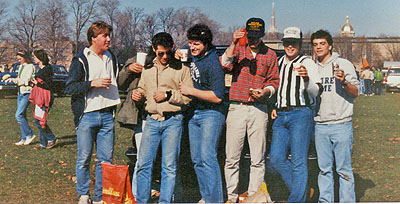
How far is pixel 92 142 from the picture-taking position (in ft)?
16.4

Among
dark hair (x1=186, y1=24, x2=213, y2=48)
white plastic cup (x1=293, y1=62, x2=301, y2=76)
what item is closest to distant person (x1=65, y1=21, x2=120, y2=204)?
dark hair (x1=186, y1=24, x2=213, y2=48)

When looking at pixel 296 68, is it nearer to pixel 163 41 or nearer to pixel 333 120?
pixel 333 120

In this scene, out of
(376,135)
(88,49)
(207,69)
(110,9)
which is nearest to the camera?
(207,69)

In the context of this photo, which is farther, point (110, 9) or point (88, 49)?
point (110, 9)

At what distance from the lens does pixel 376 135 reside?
33.0 ft

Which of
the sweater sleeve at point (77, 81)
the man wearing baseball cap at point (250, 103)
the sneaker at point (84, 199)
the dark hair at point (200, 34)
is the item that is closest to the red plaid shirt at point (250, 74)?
the man wearing baseball cap at point (250, 103)

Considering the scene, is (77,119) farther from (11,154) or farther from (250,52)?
(11,154)

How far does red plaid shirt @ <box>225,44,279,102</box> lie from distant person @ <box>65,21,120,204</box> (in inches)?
51.8

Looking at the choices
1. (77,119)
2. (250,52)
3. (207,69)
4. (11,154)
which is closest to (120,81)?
(77,119)

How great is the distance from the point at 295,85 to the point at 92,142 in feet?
7.31

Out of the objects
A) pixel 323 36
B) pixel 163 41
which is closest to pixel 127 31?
pixel 163 41

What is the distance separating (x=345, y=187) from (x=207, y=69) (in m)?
1.82

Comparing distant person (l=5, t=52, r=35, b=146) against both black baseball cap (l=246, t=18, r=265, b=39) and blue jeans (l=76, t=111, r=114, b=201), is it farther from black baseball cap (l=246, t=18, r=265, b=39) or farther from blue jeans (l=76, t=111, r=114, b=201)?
black baseball cap (l=246, t=18, r=265, b=39)

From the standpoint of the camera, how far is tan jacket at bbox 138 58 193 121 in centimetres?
468
